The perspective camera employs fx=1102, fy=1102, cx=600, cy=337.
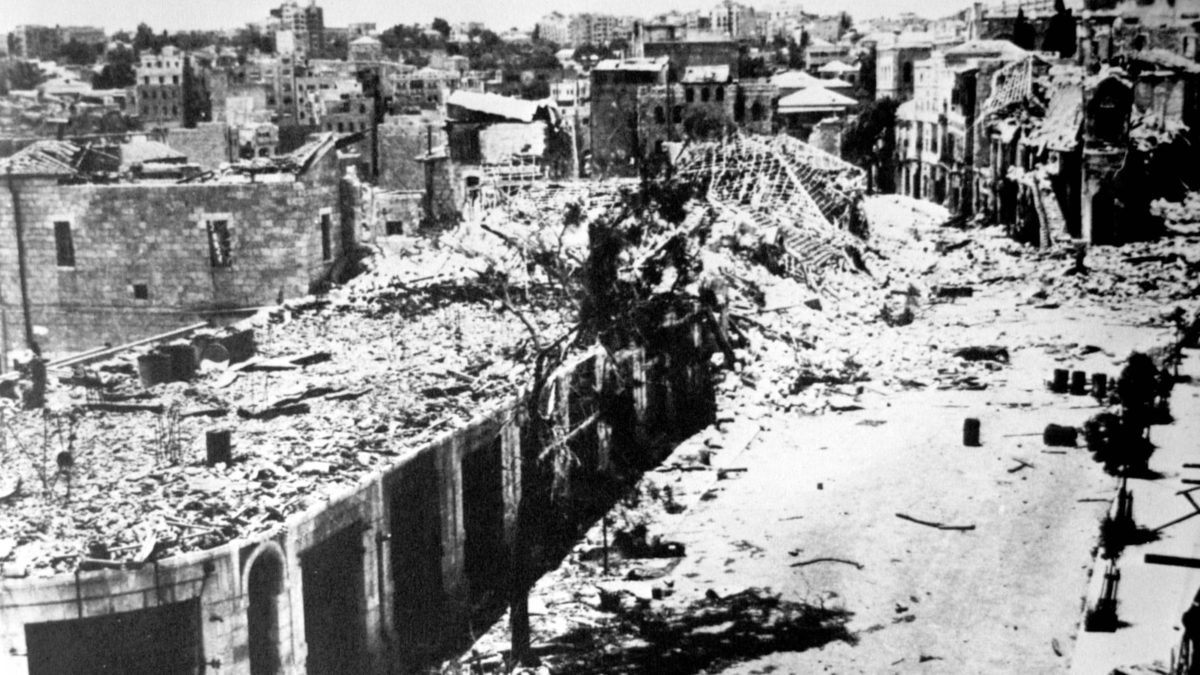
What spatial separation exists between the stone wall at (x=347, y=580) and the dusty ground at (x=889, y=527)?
40.8 inches

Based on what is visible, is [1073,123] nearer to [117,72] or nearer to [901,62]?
[901,62]

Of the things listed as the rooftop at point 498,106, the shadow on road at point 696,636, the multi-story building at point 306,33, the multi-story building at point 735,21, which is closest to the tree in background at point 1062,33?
the shadow on road at point 696,636

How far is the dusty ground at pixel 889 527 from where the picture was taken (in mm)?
12641

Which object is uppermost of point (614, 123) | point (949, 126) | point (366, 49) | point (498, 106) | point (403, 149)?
point (366, 49)

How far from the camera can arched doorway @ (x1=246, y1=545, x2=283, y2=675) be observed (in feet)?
34.2

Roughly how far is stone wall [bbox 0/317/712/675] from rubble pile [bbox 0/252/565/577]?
0.87ft

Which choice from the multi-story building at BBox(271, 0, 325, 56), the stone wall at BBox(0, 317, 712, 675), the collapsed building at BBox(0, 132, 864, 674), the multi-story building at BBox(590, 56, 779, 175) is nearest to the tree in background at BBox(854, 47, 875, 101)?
the multi-story building at BBox(590, 56, 779, 175)

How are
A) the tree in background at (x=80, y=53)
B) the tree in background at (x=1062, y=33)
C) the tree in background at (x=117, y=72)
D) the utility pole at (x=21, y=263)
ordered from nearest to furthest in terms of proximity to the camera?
the tree in background at (x=1062, y=33), the utility pole at (x=21, y=263), the tree in background at (x=80, y=53), the tree in background at (x=117, y=72)

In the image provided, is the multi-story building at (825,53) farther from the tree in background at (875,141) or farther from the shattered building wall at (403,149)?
the shattered building wall at (403,149)

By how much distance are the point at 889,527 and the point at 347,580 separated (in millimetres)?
7681

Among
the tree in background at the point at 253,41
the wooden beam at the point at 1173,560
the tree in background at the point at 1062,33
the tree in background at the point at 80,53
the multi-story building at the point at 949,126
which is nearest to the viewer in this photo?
the wooden beam at the point at 1173,560

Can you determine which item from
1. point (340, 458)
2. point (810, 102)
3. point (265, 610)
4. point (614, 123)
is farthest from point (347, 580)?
point (810, 102)

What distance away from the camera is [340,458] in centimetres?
→ 1253

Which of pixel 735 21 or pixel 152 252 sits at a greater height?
pixel 735 21
